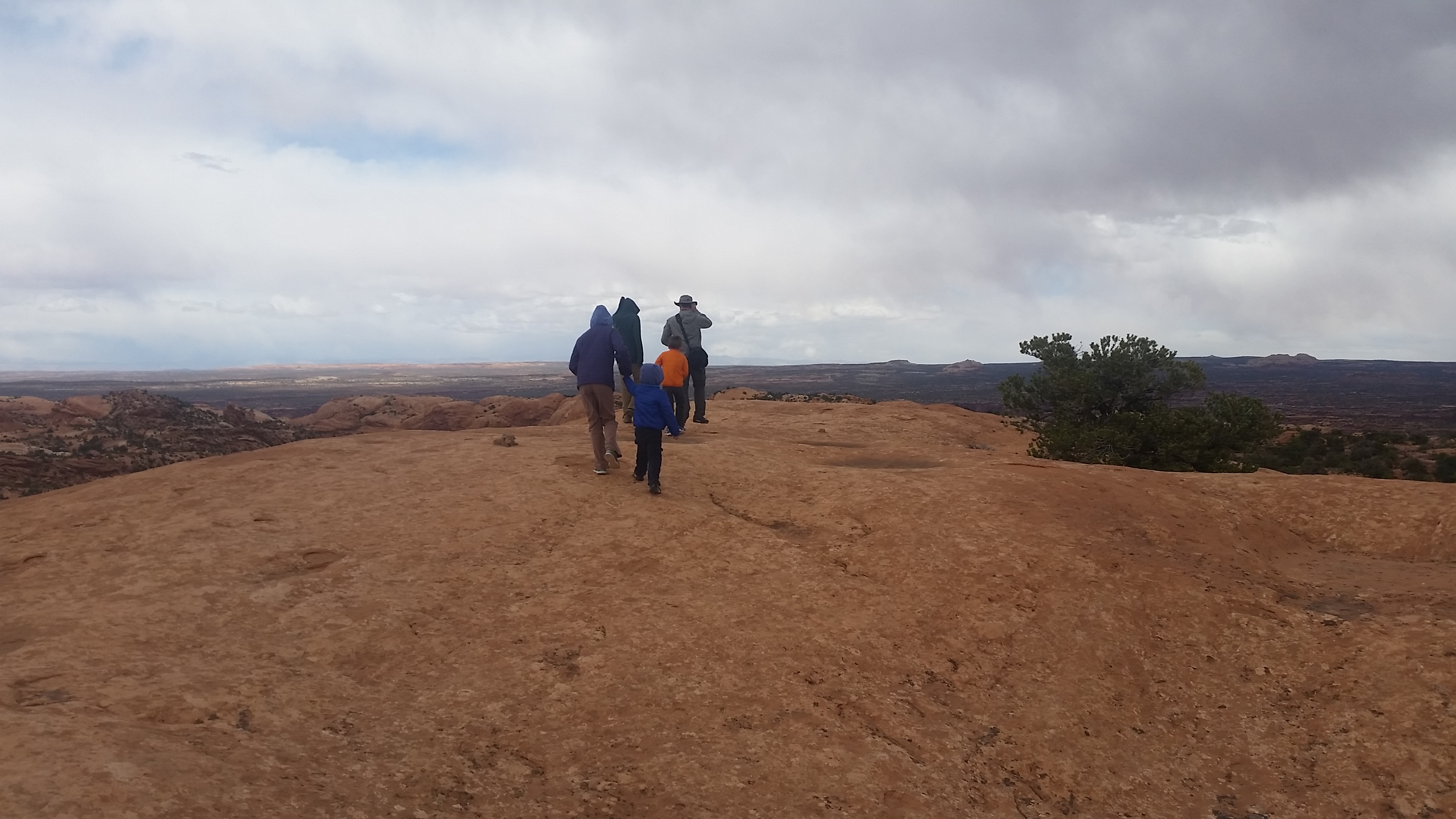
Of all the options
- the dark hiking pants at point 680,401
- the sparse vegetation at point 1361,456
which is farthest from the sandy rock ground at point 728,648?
the sparse vegetation at point 1361,456

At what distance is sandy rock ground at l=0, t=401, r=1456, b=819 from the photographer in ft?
14.7

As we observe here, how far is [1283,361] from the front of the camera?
153125 mm

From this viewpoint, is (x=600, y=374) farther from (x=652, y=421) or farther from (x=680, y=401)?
(x=680, y=401)

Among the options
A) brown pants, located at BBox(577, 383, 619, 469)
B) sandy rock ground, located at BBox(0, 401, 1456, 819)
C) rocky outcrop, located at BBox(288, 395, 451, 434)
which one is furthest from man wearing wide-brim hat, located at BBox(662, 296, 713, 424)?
rocky outcrop, located at BBox(288, 395, 451, 434)

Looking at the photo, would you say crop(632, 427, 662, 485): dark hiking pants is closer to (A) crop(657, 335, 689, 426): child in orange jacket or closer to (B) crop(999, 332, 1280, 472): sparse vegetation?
(A) crop(657, 335, 689, 426): child in orange jacket

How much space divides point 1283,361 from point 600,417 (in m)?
179

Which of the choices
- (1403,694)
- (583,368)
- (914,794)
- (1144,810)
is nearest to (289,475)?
(583,368)

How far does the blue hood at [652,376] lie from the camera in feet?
32.1

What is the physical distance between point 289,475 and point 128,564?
9.70 ft

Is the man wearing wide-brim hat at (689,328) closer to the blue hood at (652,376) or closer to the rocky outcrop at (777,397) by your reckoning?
the blue hood at (652,376)

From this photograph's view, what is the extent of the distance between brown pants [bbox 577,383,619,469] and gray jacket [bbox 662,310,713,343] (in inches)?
152

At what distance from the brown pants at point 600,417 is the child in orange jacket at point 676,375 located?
38.4 inches

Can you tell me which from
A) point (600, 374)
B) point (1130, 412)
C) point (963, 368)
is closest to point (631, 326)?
point (600, 374)

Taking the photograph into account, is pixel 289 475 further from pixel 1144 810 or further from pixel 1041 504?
pixel 1144 810
